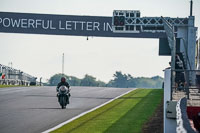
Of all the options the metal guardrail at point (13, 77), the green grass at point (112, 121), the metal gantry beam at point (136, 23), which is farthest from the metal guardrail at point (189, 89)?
the metal guardrail at point (13, 77)

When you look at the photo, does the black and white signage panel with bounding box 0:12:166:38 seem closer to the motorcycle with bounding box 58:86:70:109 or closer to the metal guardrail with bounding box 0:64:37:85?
the metal guardrail with bounding box 0:64:37:85

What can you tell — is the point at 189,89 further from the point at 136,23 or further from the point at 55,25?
the point at 55,25

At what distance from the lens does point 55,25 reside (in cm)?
5409

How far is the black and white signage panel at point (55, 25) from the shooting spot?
2106 inches

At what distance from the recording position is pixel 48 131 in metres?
14.6

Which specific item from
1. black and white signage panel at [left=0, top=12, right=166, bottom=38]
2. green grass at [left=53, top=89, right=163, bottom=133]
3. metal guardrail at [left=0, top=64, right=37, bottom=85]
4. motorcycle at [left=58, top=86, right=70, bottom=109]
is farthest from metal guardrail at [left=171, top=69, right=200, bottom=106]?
metal guardrail at [left=0, top=64, right=37, bottom=85]

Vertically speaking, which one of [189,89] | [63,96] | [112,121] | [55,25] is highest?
[55,25]

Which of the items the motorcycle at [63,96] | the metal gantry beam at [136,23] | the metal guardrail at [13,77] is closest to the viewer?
the motorcycle at [63,96]

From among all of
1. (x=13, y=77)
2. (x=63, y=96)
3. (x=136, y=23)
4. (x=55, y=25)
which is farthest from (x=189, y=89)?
(x=13, y=77)

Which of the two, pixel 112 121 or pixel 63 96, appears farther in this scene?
pixel 63 96

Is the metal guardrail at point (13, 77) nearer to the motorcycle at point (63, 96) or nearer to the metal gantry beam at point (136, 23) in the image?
the metal gantry beam at point (136, 23)

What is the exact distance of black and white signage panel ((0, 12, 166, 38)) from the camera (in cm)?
5350

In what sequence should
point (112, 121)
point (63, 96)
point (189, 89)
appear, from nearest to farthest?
1. point (189, 89)
2. point (112, 121)
3. point (63, 96)

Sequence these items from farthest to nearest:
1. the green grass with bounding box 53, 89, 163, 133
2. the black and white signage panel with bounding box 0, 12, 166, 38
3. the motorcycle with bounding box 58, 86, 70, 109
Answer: the black and white signage panel with bounding box 0, 12, 166, 38 < the motorcycle with bounding box 58, 86, 70, 109 < the green grass with bounding box 53, 89, 163, 133
